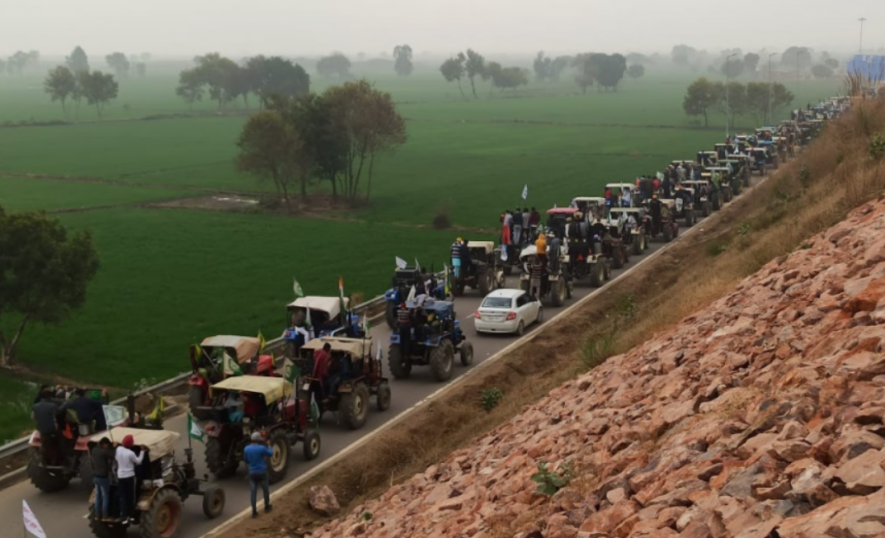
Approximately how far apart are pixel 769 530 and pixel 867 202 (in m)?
12.9

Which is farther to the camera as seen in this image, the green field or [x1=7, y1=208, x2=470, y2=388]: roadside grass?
the green field

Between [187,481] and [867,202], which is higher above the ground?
[867,202]

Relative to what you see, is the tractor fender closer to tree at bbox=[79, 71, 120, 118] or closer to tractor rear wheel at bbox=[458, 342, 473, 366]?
tractor rear wheel at bbox=[458, 342, 473, 366]

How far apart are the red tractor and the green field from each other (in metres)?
3.69

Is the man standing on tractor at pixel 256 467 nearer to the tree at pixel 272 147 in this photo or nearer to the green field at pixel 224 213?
the green field at pixel 224 213

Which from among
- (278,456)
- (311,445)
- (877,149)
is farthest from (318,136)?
(278,456)

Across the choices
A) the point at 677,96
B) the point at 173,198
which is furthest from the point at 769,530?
the point at 677,96

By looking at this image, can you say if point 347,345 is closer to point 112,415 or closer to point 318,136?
point 112,415

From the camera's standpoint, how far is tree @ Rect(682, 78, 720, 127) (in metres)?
114

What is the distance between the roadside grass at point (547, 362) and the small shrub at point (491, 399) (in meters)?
0.23

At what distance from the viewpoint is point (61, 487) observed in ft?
58.6

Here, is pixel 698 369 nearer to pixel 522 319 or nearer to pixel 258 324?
pixel 522 319

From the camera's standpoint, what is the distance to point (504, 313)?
28547mm

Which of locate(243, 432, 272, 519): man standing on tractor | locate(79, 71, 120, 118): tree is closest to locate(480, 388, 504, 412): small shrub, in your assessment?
locate(243, 432, 272, 519): man standing on tractor
